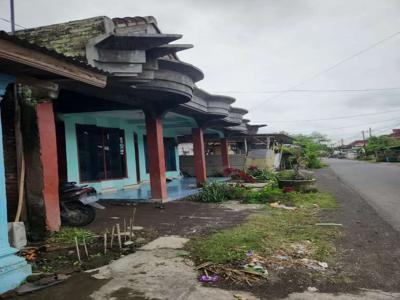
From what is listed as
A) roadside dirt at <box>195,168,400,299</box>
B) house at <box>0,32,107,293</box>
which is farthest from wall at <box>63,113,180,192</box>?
roadside dirt at <box>195,168,400,299</box>

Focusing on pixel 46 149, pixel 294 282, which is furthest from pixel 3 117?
pixel 294 282

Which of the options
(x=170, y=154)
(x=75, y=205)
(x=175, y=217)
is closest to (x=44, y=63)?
(x=75, y=205)

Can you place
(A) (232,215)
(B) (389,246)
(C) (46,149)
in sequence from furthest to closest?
(A) (232,215)
(C) (46,149)
(B) (389,246)

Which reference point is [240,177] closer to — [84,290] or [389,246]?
[389,246]

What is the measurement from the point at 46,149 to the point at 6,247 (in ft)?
9.27

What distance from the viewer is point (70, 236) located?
20.1 ft

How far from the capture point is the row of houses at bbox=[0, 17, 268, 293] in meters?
4.17

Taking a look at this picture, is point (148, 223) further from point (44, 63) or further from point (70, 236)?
point (44, 63)

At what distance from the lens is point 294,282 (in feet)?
13.0

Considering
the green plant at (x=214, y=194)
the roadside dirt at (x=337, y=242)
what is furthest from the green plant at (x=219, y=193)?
the roadside dirt at (x=337, y=242)

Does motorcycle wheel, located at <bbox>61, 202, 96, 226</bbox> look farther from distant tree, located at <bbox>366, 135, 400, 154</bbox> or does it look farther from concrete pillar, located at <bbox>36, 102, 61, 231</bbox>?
distant tree, located at <bbox>366, 135, 400, 154</bbox>

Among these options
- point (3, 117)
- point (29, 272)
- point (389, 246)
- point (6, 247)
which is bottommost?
point (389, 246)

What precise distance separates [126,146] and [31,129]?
8915mm

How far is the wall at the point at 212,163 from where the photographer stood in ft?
75.2
